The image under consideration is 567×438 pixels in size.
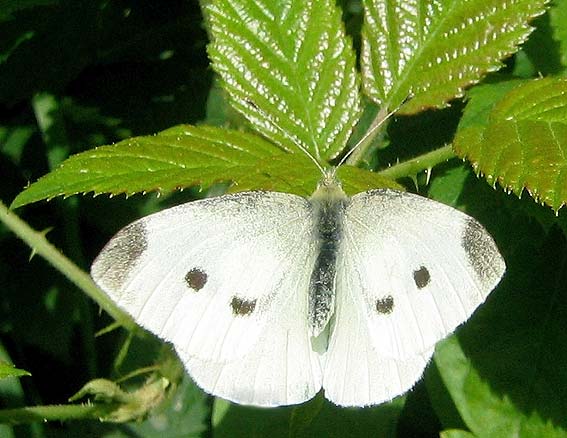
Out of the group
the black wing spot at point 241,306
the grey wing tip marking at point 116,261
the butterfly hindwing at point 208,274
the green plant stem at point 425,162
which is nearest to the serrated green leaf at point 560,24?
the green plant stem at point 425,162

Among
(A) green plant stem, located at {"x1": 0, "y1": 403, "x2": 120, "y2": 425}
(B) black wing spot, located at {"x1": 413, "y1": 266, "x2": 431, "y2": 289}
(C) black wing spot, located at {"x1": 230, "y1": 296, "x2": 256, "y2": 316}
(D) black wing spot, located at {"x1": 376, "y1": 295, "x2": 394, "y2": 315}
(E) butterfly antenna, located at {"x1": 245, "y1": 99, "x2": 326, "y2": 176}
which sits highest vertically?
(E) butterfly antenna, located at {"x1": 245, "y1": 99, "x2": 326, "y2": 176}

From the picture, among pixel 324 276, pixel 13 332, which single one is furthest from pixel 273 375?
pixel 13 332

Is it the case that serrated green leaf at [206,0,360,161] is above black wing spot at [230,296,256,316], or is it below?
above

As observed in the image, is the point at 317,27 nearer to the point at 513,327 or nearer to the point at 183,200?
the point at 513,327

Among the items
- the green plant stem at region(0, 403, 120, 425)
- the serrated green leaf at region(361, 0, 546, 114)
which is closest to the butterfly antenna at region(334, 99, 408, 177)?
the serrated green leaf at region(361, 0, 546, 114)

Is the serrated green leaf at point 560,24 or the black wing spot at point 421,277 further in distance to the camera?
the serrated green leaf at point 560,24

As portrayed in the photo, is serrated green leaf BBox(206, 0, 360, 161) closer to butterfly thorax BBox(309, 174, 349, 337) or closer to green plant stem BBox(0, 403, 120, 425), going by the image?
butterfly thorax BBox(309, 174, 349, 337)

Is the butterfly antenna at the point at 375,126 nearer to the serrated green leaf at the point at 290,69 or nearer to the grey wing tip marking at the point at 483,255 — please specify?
the serrated green leaf at the point at 290,69
